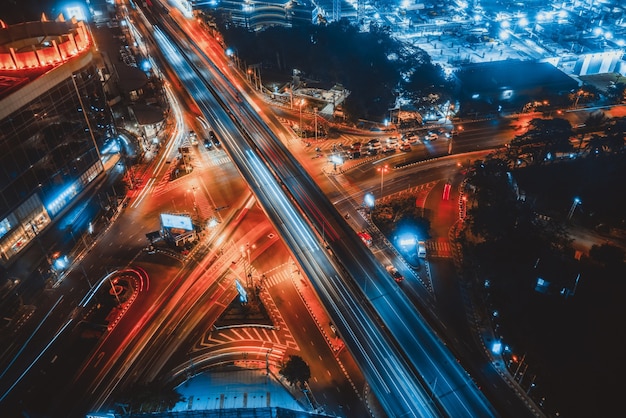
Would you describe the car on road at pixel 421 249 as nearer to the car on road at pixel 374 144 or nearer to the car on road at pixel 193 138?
the car on road at pixel 374 144

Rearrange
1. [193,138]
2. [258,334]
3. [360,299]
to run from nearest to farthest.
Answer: [360,299], [258,334], [193,138]

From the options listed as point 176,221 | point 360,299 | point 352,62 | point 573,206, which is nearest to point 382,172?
point 573,206

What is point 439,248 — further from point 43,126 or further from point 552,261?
Result: point 43,126

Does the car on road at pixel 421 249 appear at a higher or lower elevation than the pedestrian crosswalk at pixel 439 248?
higher

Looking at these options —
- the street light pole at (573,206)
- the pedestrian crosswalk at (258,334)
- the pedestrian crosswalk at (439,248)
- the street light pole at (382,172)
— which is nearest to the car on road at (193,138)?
the street light pole at (382,172)

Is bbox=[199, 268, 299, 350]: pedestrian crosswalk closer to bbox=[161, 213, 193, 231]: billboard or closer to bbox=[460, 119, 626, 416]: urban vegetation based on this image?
bbox=[161, 213, 193, 231]: billboard

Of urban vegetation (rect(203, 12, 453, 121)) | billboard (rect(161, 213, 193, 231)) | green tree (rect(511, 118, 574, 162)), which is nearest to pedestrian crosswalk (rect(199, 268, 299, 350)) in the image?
billboard (rect(161, 213, 193, 231))

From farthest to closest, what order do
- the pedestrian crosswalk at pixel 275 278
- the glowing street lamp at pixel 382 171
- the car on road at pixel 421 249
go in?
the glowing street lamp at pixel 382 171 < the car on road at pixel 421 249 < the pedestrian crosswalk at pixel 275 278
